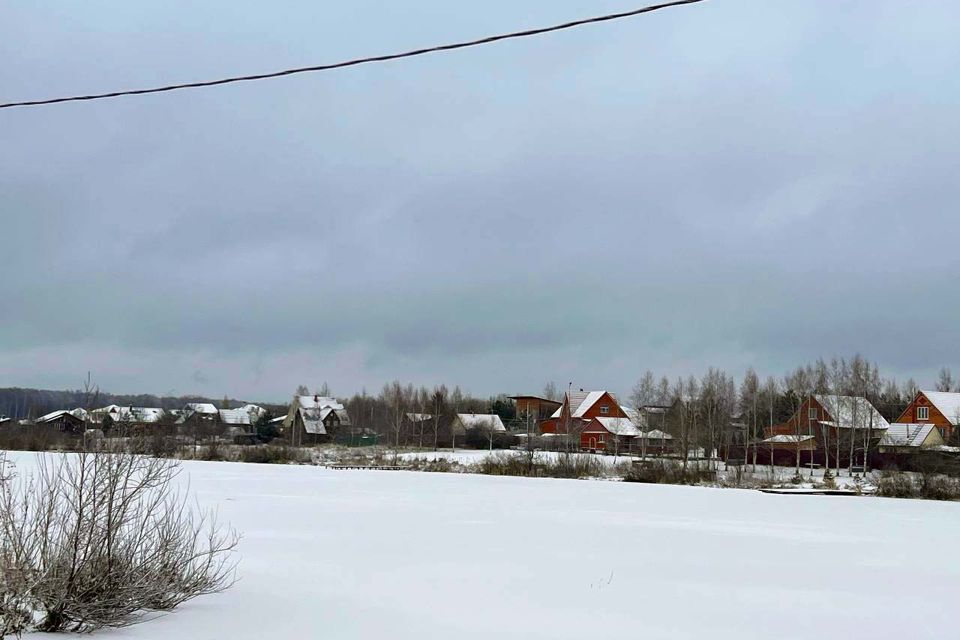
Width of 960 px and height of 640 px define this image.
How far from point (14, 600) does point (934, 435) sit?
63689mm

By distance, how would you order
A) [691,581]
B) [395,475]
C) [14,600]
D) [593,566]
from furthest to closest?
[395,475]
[593,566]
[691,581]
[14,600]

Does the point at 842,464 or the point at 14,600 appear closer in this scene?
the point at 14,600

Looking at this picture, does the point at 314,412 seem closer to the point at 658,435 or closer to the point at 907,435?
the point at 658,435

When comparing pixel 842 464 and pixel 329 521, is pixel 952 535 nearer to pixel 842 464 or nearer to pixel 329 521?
pixel 329 521

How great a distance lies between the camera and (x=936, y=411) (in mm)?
62062

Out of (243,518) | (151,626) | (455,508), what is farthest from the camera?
(455,508)

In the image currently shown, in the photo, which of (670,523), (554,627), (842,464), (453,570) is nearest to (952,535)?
(670,523)

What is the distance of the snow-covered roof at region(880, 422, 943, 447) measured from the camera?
5506 centimetres

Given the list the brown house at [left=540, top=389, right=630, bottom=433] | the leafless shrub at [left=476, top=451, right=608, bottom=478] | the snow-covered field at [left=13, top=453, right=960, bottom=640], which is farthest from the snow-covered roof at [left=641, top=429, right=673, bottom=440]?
the snow-covered field at [left=13, top=453, right=960, bottom=640]

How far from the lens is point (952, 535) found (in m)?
20.6

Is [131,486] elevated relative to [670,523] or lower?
elevated

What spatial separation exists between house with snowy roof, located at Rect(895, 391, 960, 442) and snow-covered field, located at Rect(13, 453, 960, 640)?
39747 millimetres

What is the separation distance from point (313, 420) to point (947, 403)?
193 ft

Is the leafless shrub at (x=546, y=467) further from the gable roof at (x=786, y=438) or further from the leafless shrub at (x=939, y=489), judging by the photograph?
the leafless shrub at (x=939, y=489)
